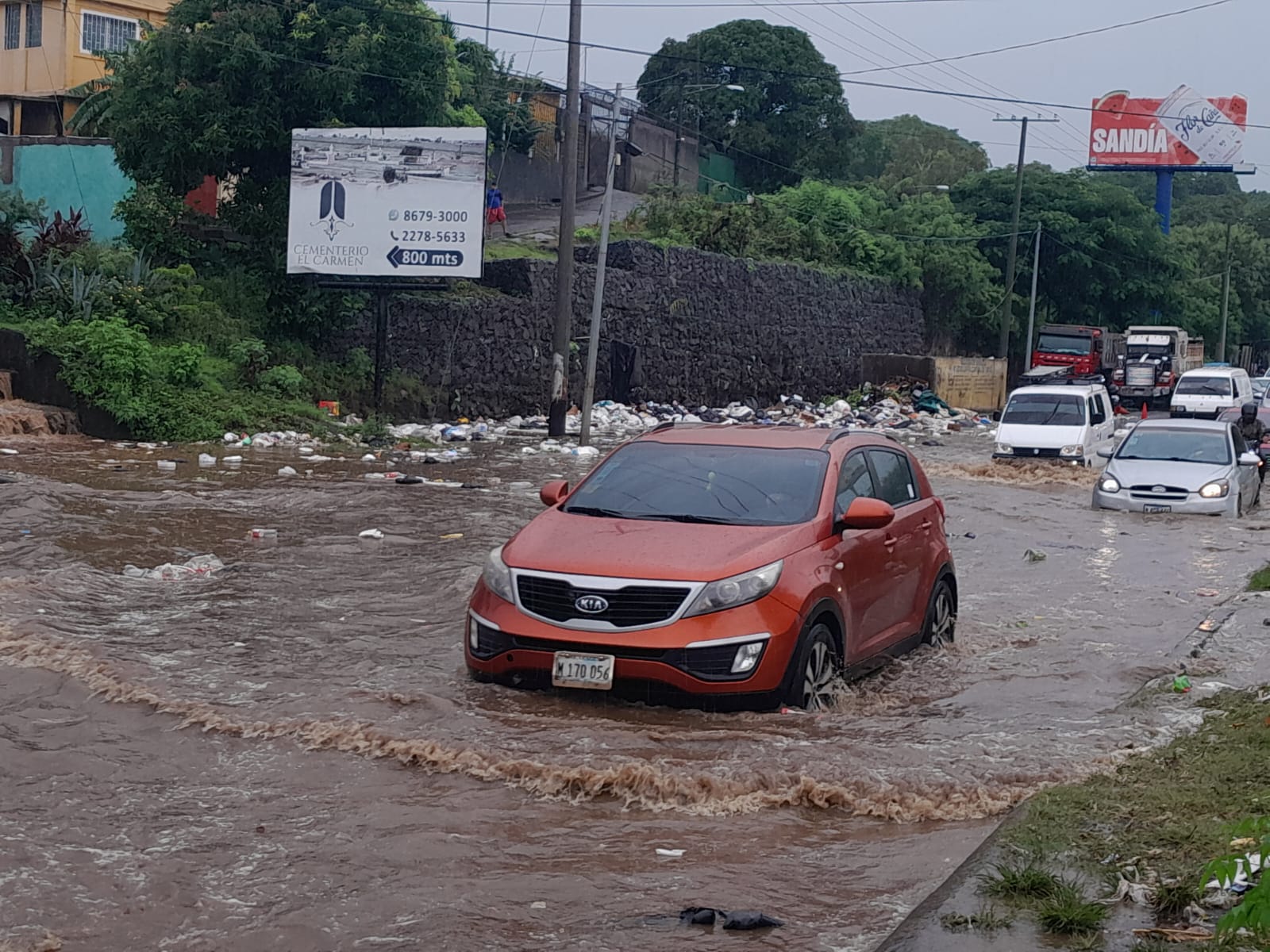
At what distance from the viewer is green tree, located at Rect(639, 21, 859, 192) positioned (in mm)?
63406

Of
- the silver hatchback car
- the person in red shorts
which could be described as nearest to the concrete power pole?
the person in red shorts

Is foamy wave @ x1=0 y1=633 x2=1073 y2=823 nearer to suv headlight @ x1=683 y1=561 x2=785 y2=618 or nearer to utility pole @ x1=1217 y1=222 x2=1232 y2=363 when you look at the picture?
suv headlight @ x1=683 y1=561 x2=785 y2=618

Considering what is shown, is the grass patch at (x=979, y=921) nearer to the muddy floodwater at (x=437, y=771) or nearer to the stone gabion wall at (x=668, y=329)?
the muddy floodwater at (x=437, y=771)

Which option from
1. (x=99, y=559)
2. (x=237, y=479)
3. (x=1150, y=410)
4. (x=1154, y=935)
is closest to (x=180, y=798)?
(x=1154, y=935)

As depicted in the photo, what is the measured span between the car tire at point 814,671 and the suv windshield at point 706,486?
670 millimetres

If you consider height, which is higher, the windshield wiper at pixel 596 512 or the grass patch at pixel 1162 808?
the windshield wiper at pixel 596 512

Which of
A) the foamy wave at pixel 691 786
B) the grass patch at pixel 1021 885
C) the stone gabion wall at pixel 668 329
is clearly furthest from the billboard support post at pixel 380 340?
the grass patch at pixel 1021 885

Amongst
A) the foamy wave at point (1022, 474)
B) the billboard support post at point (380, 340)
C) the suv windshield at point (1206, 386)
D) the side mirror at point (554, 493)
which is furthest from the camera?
the suv windshield at point (1206, 386)

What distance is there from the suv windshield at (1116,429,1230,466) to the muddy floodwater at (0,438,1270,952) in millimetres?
7037

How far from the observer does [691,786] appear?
6480 mm

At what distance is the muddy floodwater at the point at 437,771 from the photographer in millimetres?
5113

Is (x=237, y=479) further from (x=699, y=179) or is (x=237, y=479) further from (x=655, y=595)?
(x=699, y=179)

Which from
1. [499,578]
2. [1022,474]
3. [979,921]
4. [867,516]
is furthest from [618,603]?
[1022,474]

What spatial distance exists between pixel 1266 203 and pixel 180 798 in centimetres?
11547
